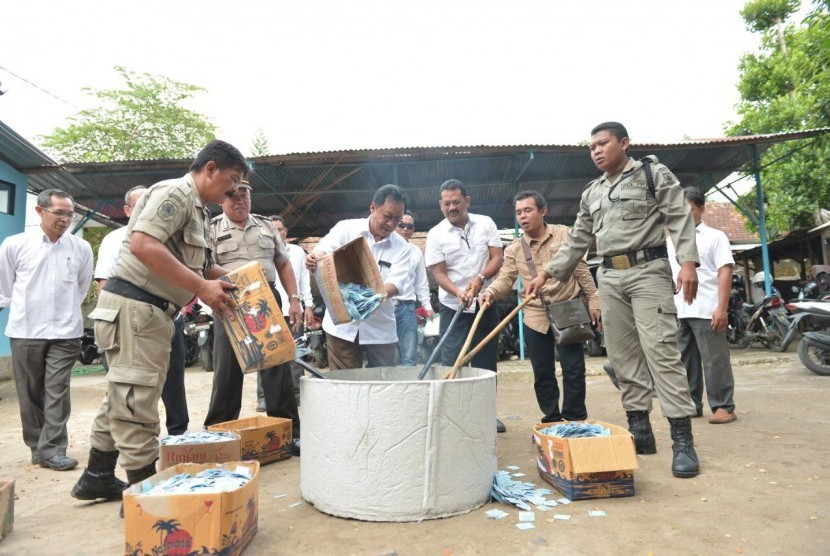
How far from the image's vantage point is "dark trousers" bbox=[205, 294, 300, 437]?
3547 mm

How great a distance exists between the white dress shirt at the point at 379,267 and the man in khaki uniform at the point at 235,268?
32 cm

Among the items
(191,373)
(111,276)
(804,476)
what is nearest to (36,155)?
(191,373)

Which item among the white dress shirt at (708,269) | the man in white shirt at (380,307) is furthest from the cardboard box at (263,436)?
the white dress shirt at (708,269)

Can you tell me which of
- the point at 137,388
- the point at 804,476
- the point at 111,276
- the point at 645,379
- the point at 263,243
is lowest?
the point at 804,476

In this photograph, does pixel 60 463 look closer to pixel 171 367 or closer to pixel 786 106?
pixel 171 367

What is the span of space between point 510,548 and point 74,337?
3198 mm

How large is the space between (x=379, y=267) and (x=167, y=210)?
182cm

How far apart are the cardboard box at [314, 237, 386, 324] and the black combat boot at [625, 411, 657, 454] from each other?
1.69 m

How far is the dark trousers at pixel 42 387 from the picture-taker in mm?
3533

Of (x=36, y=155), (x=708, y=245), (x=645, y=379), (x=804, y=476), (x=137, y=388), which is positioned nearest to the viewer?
(x=137, y=388)

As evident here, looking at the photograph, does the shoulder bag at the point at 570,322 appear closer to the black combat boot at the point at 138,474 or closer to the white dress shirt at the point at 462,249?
the white dress shirt at the point at 462,249

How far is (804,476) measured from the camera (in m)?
2.79

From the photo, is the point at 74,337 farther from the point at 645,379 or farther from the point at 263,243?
the point at 645,379

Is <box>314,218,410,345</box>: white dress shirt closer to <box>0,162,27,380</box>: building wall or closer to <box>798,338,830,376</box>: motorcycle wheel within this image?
<box>798,338,830,376</box>: motorcycle wheel
